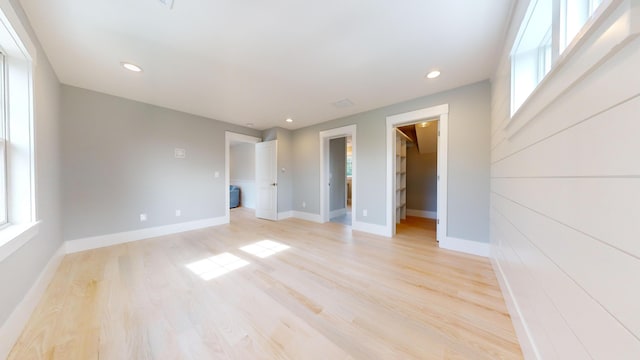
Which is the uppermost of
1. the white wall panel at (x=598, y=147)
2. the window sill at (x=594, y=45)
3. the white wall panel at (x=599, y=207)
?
the window sill at (x=594, y=45)

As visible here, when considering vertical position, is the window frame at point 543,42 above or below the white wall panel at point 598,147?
above

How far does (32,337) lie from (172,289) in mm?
739

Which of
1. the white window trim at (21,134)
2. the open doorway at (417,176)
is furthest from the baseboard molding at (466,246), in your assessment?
the white window trim at (21,134)

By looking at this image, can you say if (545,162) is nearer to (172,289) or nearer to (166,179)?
(172,289)

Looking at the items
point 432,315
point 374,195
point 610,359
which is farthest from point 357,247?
point 610,359

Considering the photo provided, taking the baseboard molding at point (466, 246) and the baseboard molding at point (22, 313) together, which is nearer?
the baseboard molding at point (22, 313)

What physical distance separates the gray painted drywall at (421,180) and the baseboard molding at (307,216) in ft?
8.26

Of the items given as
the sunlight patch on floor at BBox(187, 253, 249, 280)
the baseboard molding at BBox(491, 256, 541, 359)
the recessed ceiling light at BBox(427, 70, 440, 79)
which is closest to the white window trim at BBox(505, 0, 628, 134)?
the baseboard molding at BBox(491, 256, 541, 359)

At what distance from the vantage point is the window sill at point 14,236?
46.7 inches

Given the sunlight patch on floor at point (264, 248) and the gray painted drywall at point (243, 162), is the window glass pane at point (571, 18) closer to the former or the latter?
the sunlight patch on floor at point (264, 248)

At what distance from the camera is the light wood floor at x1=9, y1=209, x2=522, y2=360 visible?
1212 mm

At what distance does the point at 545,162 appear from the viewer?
0.96 metres

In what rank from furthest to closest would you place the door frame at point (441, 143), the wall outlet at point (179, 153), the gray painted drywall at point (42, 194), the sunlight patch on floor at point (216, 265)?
the wall outlet at point (179, 153) → the door frame at point (441, 143) → the sunlight patch on floor at point (216, 265) → the gray painted drywall at point (42, 194)

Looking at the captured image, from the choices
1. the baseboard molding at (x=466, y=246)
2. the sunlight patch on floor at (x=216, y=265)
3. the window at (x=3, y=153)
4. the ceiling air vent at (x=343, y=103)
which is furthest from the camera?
the ceiling air vent at (x=343, y=103)
